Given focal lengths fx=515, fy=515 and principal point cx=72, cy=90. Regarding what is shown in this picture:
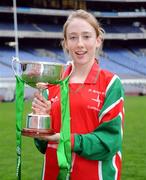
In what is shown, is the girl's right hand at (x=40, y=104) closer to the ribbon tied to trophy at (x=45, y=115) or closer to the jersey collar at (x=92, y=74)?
the ribbon tied to trophy at (x=45, y=115)

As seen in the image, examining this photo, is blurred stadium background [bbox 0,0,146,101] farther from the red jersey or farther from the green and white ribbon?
the green and white ribbon

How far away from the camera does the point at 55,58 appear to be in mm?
39000

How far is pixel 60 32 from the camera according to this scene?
4119 cm

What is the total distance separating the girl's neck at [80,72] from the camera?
248cm

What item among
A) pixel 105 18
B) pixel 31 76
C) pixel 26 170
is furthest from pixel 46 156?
pixel 105 18

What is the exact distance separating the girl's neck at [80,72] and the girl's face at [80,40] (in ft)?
0.09

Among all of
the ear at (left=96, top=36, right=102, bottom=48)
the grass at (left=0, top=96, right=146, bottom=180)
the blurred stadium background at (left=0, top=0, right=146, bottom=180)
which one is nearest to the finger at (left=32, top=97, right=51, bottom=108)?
the ear at (left=96, top=36, right=102, bottom=48)

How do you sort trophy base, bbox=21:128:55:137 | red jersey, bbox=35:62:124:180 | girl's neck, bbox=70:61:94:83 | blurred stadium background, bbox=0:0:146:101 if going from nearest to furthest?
trophy base, bbox=21:128:55:137
red jersey, bbox=35:62:124:180
girl's neck, bbox=70:61:94:83
blurred stadium background, bbox=0:0:146:101

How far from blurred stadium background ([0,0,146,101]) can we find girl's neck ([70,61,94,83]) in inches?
1246

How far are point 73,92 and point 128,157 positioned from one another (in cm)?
650

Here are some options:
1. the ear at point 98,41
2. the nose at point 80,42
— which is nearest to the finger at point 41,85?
the nose at point 80,42

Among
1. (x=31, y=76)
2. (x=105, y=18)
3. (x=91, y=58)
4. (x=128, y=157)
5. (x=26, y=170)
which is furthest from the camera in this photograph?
(x=105, y=18)

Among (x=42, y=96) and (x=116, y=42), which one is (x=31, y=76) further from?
(x=116, y=42)

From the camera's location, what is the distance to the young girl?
236cm
